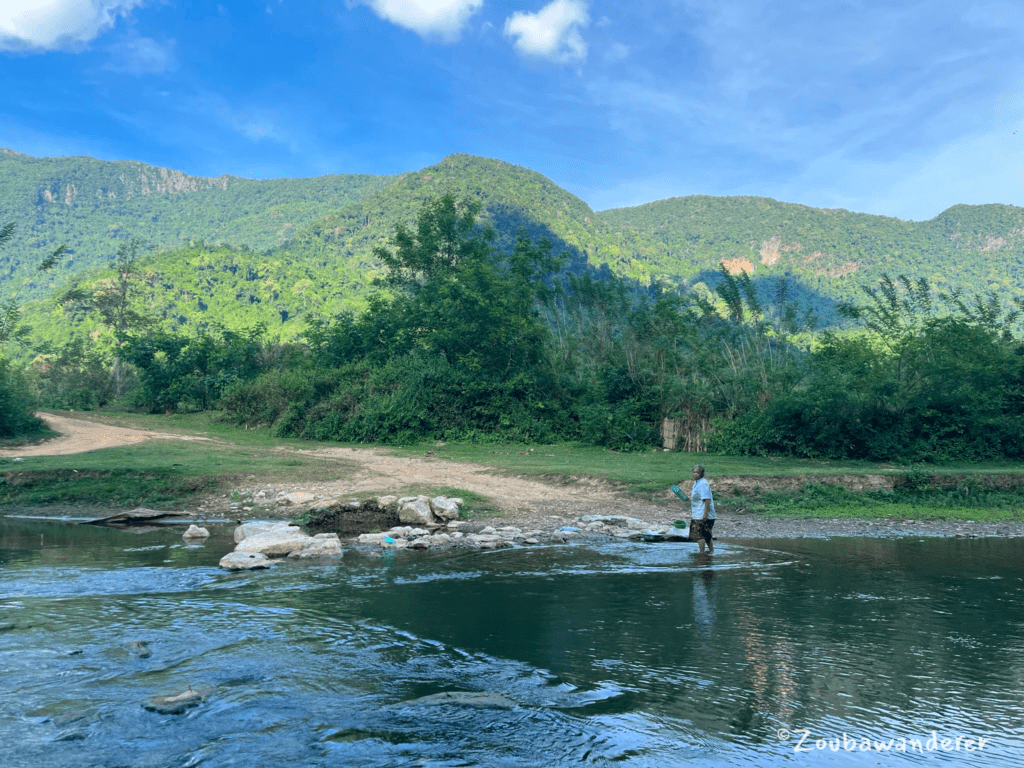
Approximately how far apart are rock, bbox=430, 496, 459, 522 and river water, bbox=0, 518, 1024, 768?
13.8 ft

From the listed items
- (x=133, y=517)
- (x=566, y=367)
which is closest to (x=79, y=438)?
(x=133, y=517)

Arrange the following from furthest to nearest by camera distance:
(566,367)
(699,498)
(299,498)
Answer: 1. (566,367)
2. (299,498)
3. (699,498)

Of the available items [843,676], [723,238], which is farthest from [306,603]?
[723,238]

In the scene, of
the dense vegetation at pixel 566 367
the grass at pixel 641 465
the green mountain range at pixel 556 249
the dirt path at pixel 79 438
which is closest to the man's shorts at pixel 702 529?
the grass at pixel 641 465

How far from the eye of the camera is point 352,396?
33.7 meters

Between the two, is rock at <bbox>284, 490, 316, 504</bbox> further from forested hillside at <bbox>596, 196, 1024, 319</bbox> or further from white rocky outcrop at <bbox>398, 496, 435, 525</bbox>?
forested hillside at <bbox>596, 196, 1024, 319</bbox>

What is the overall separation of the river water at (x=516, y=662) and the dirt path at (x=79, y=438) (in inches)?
584

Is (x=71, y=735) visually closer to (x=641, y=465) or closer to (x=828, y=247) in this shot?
(x=641, y=465)

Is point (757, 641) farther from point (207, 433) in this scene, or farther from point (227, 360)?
point (227, 360)

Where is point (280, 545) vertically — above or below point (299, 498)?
A: below

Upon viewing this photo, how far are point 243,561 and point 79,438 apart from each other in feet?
71.7

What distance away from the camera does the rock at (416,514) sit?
1721 centimetres

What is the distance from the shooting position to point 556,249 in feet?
374

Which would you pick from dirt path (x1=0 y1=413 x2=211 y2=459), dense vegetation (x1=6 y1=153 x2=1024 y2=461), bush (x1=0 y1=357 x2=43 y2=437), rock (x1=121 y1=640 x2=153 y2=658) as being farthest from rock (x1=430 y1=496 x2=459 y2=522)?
bush (x1=0 y1=357 x2=43 y2=437)
